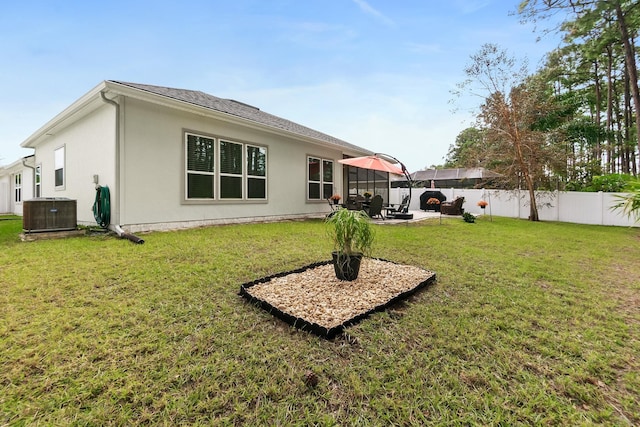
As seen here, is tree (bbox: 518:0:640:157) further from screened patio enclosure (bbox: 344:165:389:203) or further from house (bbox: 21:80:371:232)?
house (bbox: 21:80:371:232)

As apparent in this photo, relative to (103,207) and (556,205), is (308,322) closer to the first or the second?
(103,207)

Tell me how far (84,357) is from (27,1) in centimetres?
970

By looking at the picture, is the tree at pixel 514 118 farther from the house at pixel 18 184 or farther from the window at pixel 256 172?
the house at pixel 18 184

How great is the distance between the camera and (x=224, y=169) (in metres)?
7.59

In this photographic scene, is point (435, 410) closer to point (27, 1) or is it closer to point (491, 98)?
point (27, 1)

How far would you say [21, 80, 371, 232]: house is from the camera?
231 inches

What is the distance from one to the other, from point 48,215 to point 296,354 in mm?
6666

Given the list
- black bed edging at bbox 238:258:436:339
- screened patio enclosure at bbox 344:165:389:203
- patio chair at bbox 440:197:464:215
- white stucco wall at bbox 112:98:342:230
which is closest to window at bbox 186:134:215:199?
white stucco wall at bbox 112:98:342:230

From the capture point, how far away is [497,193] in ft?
44.9

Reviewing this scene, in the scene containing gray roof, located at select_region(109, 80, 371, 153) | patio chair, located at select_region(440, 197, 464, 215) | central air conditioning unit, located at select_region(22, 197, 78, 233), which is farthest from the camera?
patio chair, located at select_region(440, 197, 464, 215)

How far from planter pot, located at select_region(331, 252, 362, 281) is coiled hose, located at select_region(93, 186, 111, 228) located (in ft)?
18.5

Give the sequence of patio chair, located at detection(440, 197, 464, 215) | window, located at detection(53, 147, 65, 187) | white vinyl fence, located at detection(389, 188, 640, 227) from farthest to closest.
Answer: patio chair, located at detection(440, 197, 464, 215)
white vinyl fence, located at detection(389, 188, 640, 227)
window, located at detection(53, 147, 65, 187)

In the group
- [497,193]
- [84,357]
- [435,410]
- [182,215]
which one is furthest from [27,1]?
[497,193]

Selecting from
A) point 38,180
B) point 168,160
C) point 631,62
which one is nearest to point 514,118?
point 631,62
